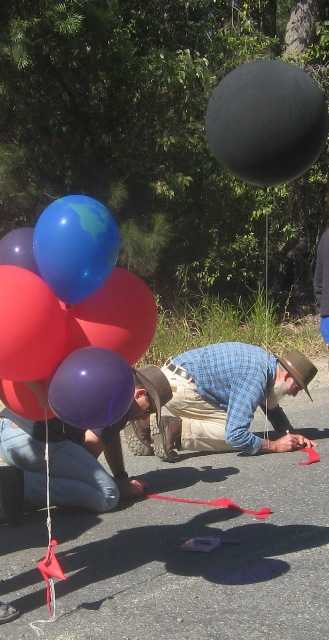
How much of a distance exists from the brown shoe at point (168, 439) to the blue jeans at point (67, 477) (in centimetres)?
102

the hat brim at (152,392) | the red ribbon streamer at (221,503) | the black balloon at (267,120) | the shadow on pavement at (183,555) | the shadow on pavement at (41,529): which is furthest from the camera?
the hat brim at (152,392)

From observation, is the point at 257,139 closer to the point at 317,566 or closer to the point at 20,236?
the point at 20,236

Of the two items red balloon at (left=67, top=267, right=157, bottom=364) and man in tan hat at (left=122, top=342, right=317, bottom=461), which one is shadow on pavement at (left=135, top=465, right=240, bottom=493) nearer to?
man in tan hat at (left=122, top=342, right=317, bottom=461)

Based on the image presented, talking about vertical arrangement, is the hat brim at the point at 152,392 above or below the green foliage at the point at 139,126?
below

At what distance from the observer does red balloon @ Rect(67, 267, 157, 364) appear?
352 cm

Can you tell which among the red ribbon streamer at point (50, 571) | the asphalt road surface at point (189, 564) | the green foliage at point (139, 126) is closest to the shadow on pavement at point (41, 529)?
the asphalt road surface at point (189, 564)

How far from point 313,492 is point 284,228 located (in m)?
6.06

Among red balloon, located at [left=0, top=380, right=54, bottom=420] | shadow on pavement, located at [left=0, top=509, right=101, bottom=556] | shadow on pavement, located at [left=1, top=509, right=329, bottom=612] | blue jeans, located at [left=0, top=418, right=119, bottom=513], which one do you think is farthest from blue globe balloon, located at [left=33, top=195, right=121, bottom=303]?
shadow on pavement, located at [left=0, top=509, right=101, bottom=556]

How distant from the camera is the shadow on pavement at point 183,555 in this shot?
159 inches

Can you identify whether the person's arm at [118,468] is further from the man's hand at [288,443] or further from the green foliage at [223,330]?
the green foliage at [223,330]

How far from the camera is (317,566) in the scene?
4.11 metres

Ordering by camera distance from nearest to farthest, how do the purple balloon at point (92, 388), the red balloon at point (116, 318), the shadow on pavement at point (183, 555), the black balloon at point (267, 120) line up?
the purple balloon at point (92, 388)
the red balloon at point (116, 318)
the black balloon at point (267, 120)
the shadow on pavement at point (183, 555)

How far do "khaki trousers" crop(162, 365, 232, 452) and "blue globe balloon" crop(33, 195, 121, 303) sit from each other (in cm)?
252

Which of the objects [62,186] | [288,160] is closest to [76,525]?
[288,160]
